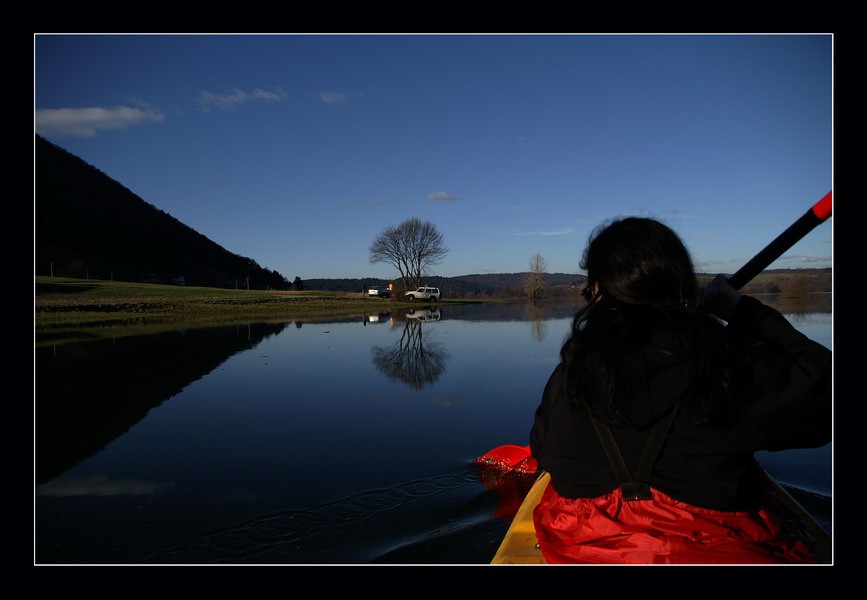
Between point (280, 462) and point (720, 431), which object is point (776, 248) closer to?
point (720, 431)

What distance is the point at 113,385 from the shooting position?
29.9 feet

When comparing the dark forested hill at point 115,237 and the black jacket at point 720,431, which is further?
the dark forested hill at point 115,237

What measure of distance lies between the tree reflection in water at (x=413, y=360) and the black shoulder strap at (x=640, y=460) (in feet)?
24.2

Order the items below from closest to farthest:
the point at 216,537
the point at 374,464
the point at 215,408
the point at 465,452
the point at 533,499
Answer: the point at 533,499 → the point at 216,537 → the point at 374,464 → the point at 465,452 → the point at 215,408

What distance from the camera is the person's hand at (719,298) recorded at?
7.52ft

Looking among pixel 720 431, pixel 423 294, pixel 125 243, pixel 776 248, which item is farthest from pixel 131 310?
pixel 125 243

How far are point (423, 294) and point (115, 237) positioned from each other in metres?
48.0

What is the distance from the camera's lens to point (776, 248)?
2928mm

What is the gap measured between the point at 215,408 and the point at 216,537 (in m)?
3.97

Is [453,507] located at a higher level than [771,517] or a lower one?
lower

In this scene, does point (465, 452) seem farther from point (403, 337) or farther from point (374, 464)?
point (403, 337)

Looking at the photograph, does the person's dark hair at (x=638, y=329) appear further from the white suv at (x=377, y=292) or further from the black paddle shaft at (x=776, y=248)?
the white suv at (x=377, y=292)

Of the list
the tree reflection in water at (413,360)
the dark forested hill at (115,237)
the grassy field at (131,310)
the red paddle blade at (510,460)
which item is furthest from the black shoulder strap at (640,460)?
the dark forested hill at (115,237)

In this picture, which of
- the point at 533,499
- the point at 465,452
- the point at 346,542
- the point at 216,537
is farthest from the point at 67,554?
the point at 465,452
